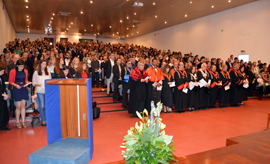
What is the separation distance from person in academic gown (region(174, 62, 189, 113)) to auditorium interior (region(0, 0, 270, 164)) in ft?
0.14

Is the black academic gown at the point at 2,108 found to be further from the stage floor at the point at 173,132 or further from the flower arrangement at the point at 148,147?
the flower arrangement at the point at 148,147

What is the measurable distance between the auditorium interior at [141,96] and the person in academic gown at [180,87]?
0.04 m

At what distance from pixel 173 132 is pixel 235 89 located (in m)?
5.56

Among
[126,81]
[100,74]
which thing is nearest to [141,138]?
[126,81]

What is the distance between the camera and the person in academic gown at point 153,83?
7.28m

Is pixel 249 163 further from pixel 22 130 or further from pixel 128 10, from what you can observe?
pixel 128 10

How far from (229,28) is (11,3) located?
664 inches

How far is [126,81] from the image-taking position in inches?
313

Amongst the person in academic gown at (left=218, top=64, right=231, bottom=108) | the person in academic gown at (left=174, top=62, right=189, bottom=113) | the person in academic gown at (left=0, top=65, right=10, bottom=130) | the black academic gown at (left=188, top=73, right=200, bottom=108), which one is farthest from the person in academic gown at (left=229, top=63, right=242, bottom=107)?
the person in academic gown at (left=0, top=65, right=10, bottom=130)

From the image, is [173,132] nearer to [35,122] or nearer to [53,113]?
[53,113]

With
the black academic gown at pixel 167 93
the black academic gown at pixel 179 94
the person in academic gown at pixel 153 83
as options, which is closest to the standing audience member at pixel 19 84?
the person in academic gown at pixel 153 83

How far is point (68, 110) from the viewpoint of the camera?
3.93 m

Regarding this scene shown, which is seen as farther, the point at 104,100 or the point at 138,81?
the point at 104,100

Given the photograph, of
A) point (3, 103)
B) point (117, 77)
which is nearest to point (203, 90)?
point (117, 77)
